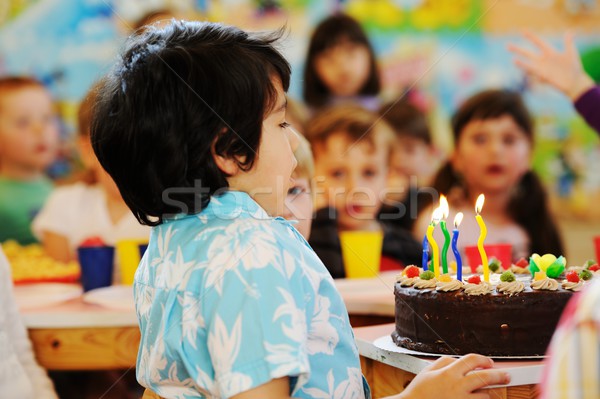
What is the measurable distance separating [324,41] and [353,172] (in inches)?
31.3

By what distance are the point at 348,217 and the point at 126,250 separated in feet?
4.70

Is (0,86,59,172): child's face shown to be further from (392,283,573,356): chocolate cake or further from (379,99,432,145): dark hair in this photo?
(392,283,573,356): chocolate cake

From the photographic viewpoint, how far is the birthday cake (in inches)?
48.1

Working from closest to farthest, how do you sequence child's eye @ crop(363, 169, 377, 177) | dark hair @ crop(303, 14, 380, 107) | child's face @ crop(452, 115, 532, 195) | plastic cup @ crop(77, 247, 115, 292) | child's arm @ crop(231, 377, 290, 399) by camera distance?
child's arm @ crop(231, 377, 290, 399) < plastic cup @ crop(77, 247, 115, 292) < child's eye @ crop(363, 169, 377, 177) < child's face @ crop(452, 115, 532, 195) < dark hair @ crop(303, 14, 380, 107)

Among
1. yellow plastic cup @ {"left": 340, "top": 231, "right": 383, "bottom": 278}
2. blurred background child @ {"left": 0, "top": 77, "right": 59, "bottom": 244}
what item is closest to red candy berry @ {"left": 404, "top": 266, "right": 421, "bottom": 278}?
yellow plastic cup @ {"left": 340, "top": 231, "right": 383, "bottom": 278}

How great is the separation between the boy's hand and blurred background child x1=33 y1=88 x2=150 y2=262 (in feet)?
6.91

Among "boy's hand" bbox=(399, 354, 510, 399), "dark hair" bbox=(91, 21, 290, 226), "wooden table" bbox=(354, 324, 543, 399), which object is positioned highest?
"dark hair" bbox=(91, 21, 290, 226)

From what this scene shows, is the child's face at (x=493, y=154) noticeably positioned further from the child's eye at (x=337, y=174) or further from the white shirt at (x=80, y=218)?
the white shirt at (x=80, y=218)

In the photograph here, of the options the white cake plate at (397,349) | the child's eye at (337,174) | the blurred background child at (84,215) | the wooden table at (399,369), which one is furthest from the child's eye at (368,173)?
the white cake plate at (397,349)

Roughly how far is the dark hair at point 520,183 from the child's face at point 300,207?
1898 mm

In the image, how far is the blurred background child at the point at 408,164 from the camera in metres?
3.70

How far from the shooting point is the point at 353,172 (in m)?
3.32

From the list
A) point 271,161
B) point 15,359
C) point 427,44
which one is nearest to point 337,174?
point 427,44

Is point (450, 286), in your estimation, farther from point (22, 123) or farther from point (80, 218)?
point (22, 123)
